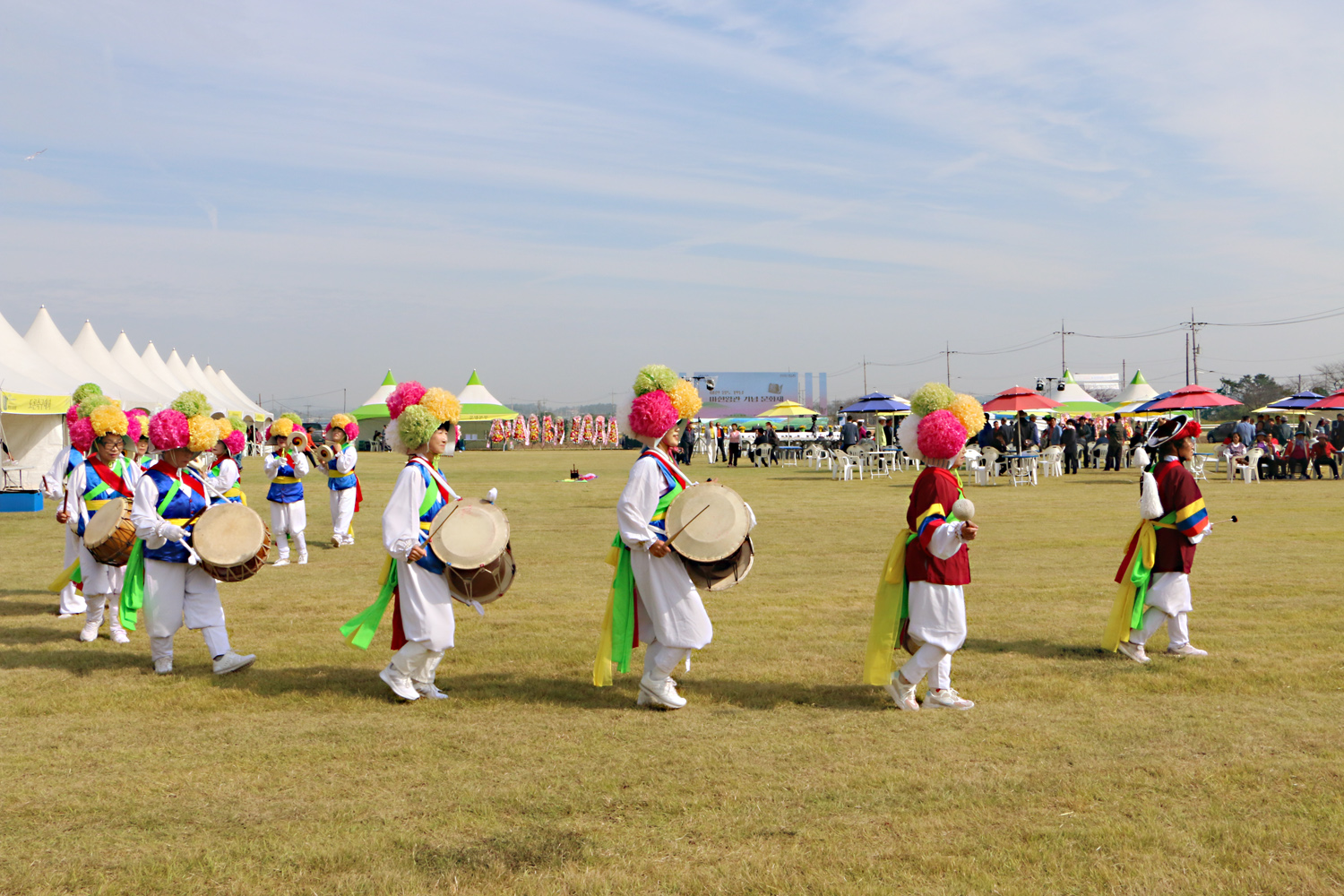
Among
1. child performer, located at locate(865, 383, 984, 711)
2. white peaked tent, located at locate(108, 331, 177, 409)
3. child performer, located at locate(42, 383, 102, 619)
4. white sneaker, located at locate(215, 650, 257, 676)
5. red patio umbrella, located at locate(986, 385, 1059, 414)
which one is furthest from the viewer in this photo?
white peaked tent, located at locate(108, 331, 177, 409)

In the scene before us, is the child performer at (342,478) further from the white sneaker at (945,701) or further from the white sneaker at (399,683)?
the white sneaker at (945,701)

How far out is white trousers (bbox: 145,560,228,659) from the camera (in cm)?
643

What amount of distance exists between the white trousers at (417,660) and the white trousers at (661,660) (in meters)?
1.23

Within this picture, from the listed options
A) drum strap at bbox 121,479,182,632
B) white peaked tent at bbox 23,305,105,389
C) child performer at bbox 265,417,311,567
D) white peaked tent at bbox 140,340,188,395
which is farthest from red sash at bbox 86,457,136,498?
white peaked tent at bbox 140,340,188,395

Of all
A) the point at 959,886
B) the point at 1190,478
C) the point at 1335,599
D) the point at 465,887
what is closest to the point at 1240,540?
the point at 1335,599

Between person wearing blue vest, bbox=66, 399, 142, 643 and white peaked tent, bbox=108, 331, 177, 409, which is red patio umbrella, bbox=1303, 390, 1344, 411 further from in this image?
white peaked tent, bbox=108, 331, 177, 409

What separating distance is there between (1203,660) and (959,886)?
4.10 meters

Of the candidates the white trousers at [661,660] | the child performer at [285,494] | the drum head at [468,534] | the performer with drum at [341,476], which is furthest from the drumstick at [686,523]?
the performer with drum at [341,476]

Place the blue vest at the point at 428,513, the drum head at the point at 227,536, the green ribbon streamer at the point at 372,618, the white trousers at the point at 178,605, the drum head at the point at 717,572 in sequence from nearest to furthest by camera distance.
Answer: the drum head at the point at 717,572
the blue vest at the point at 428,513
the green ribbon streamer at the point at 372,618
the drum head at the point at 227,536
the white trousers at the point at 178,605

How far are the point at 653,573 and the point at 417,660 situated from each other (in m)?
1.52

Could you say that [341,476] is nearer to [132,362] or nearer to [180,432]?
[180,432]

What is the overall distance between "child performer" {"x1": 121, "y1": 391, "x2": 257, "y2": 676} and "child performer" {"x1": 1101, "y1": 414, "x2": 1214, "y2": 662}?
235 inches

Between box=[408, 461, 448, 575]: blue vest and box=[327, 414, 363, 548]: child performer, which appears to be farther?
box=[327, 414, 363, 548]: child performer

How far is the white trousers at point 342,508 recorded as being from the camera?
13.5 metres
